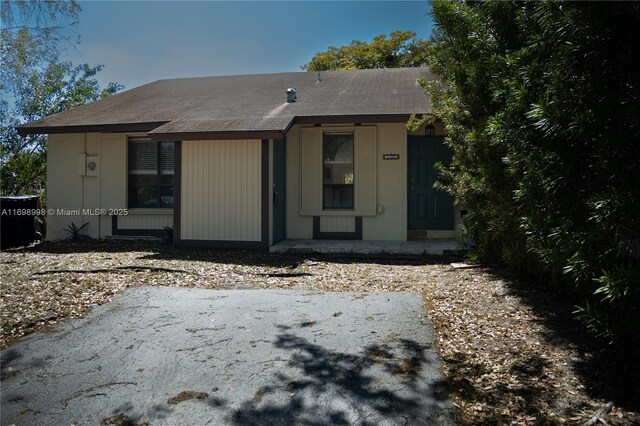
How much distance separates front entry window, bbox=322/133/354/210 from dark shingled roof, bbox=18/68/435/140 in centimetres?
71

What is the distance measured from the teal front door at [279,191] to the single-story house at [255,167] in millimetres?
22

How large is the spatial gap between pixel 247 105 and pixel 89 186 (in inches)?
159

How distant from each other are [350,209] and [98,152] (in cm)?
581

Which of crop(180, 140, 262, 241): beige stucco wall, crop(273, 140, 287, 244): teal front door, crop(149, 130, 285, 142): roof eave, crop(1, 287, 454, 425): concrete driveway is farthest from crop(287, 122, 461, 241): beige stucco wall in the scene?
crop(1, 287, 454, 425): concrete driveway

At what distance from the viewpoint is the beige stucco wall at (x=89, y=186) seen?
425 inches

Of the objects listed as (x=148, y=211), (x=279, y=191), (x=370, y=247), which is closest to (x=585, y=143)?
(x=370, y=247)

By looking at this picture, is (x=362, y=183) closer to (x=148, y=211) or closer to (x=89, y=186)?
(x=148, y=211)

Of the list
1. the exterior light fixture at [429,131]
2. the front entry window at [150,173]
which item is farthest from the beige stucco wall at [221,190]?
the exterior light fixture at [429,131]

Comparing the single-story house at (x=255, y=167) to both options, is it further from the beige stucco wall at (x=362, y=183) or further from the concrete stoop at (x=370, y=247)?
the concrete stoop at (x=370, y=247)

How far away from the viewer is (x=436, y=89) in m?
7.44

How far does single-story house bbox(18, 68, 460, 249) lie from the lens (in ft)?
29.9

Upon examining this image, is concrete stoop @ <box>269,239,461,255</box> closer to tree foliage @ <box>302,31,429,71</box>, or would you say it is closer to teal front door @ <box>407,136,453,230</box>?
teal front door @ <box>407,136,453,230</box>

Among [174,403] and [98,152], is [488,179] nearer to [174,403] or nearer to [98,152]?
[174,403]

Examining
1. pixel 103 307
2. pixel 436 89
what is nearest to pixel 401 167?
pixel 436 89
